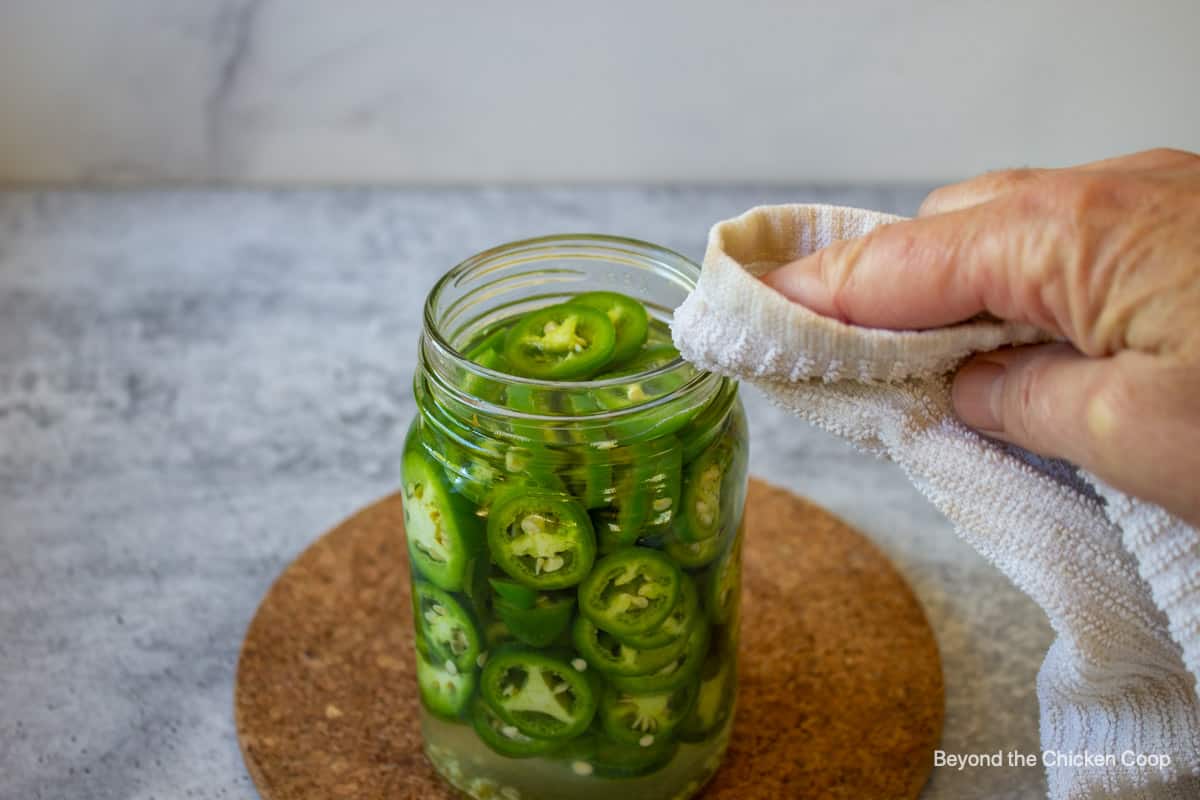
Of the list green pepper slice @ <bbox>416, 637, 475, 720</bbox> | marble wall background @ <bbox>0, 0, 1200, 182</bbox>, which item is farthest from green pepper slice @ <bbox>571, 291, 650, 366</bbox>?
marble wall background @ <bbox>0, 0, 1200, 182</bbox>

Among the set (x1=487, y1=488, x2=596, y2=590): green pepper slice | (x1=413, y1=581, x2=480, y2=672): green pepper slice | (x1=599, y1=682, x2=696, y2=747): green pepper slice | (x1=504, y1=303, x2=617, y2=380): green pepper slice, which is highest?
(x1=504, y1=303, x2=617, y2=380): green pepper slice

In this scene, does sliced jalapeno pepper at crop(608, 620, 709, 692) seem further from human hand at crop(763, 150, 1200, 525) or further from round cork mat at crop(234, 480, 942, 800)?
human hand at crop(763, 150, 1200, 525)

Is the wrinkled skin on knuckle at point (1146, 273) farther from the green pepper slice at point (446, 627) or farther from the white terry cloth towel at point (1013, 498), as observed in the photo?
the green pepper slice at point (446, 627)

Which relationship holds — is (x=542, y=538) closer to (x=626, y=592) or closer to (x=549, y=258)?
(x=626, y=592)

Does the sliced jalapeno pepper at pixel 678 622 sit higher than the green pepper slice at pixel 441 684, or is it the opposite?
the sliced jalapeno pepper at pixel 678 622

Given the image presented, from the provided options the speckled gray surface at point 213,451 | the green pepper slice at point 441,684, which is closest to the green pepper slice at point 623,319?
the green pepper slice at point 441,684

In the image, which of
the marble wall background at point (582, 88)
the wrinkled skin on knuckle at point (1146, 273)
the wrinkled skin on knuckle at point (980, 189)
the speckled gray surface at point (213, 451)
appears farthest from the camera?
the marble wall background at point (582, 88)
